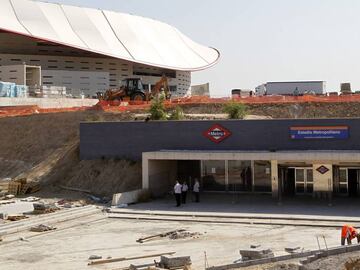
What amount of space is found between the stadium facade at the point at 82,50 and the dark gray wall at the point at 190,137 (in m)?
24.9

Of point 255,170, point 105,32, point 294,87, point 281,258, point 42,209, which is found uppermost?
point 105,32

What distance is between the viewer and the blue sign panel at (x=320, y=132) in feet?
78.1

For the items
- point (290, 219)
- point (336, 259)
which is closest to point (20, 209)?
point (290, 219)

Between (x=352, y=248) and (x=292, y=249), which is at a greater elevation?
(x=352, y=248)

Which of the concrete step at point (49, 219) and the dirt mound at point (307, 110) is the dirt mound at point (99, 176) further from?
the dirt mound at point (307, 110)

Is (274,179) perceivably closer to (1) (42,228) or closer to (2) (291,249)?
(2) (291,249)

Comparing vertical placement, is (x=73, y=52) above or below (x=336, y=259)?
above

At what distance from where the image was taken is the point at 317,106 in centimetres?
3394

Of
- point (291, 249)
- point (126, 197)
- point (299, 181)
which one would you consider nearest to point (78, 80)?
point (126, 197)

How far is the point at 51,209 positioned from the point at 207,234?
7539mm

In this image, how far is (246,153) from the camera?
23.6 metres

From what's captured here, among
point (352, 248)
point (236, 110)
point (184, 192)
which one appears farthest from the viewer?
point (236, 110)

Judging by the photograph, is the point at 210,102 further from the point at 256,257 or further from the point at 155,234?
the point at 256,257

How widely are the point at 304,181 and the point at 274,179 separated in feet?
6.25
